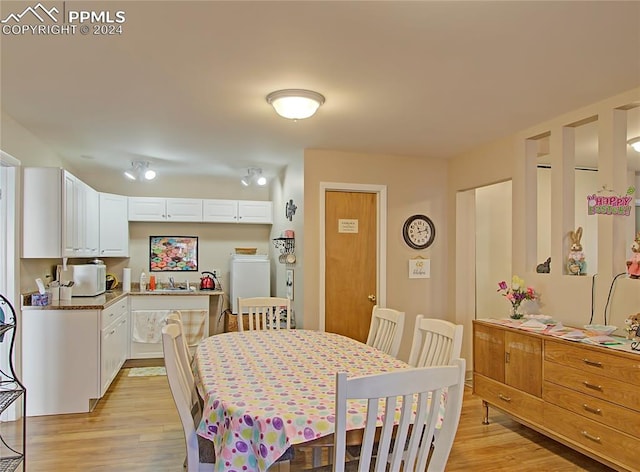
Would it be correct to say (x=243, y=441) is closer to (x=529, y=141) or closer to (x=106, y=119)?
(x=106, y=119)

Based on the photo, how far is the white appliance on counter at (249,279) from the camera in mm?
5676

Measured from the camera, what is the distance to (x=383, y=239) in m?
4.68

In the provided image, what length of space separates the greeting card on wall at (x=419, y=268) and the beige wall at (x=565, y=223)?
0.91 meters

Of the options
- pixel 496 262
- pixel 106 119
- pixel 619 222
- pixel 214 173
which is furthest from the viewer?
pixel 214 173

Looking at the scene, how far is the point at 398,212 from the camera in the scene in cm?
478

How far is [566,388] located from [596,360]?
0.31m

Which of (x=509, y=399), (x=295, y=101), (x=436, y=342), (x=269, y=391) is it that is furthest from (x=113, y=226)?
(x=509, y=399)

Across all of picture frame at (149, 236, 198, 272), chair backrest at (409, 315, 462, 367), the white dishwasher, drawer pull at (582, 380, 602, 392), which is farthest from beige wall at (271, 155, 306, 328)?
drawer pull at (582, 380, 602, 392)

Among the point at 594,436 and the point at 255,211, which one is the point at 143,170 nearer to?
the point at 255,211

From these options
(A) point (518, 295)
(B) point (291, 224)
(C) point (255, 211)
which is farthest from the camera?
(C) point (255, 211)

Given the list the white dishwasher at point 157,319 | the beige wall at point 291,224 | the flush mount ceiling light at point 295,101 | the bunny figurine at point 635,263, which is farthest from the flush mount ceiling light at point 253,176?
the bunny figurine at point 635,263

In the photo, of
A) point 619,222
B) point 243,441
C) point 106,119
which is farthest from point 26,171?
point 619,222

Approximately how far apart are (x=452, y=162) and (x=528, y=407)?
2.64 m

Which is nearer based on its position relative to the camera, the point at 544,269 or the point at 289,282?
the point at 544,269
